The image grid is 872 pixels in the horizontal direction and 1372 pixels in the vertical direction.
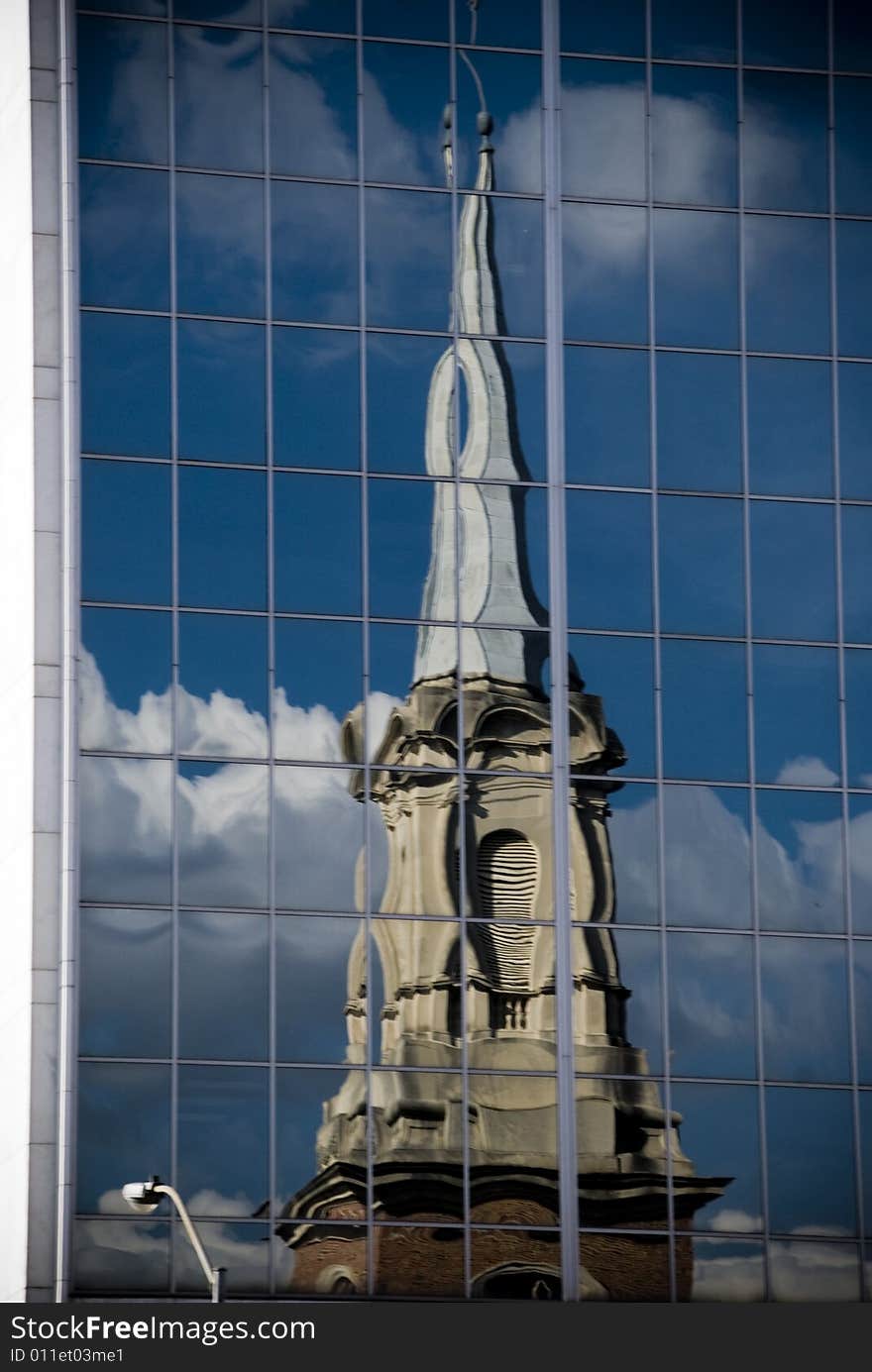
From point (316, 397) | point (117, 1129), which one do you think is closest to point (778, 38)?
point (316, 397)

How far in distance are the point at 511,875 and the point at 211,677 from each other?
189 inches

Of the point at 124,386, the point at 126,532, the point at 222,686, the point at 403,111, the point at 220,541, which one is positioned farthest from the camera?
the point at 403,111

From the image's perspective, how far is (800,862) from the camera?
37.8 metres

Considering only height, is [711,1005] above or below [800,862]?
below

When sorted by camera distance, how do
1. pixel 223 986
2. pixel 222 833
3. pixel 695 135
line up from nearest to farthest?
pixel 223 986 < pixel 222 833 < pixel 695 135

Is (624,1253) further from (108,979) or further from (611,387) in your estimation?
(611,387)

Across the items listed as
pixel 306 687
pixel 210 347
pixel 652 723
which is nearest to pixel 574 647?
pixel 652 723

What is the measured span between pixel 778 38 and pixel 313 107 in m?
6.77

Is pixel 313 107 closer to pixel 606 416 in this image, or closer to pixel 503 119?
pixel 503 119

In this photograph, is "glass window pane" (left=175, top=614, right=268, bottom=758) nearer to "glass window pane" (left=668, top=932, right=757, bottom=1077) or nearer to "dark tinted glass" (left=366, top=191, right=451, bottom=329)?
"dark tinted glass" (left=366, top=191, right=451, bottom=329)

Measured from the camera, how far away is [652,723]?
37.7 metres

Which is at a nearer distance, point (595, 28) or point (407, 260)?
point (407, 260)

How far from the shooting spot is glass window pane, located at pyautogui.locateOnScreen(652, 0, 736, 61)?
39.2 meters

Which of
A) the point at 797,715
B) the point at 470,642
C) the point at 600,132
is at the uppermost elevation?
the point at 600,132
